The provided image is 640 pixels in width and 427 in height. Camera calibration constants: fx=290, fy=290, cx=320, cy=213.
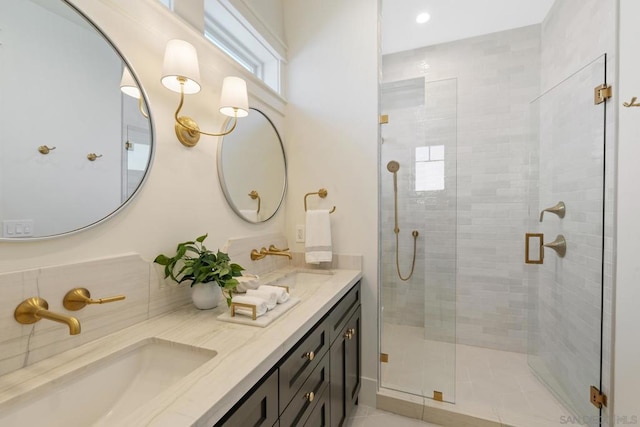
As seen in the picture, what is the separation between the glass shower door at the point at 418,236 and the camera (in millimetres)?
1885

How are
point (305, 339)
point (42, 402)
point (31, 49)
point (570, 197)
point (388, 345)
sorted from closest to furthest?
point (42, 402)
point (31, 49)
point (305, 339)
point (570, 197)
point (388, 345)

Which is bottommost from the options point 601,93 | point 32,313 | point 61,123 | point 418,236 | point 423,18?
point 32,313

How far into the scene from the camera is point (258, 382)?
0.79m

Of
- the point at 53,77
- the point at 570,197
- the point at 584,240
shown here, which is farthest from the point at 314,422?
the point at 570,197

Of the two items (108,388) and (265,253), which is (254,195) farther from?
(108,388)

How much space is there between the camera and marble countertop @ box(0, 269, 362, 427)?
23.5 inches

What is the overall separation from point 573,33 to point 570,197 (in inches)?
42.8

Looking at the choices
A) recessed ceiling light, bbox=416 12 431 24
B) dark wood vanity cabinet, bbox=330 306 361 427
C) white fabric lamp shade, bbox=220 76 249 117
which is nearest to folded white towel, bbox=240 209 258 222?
white fabric lamp shade, bbox=220 76 249 117

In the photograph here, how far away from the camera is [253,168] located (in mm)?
1771

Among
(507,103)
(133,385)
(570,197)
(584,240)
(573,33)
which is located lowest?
(133,385)

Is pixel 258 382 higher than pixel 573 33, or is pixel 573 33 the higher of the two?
pixel 573 33

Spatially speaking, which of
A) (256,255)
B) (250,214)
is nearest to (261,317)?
(256,255)

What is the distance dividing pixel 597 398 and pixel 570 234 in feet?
2.93

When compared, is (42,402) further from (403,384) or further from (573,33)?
(573,33)
